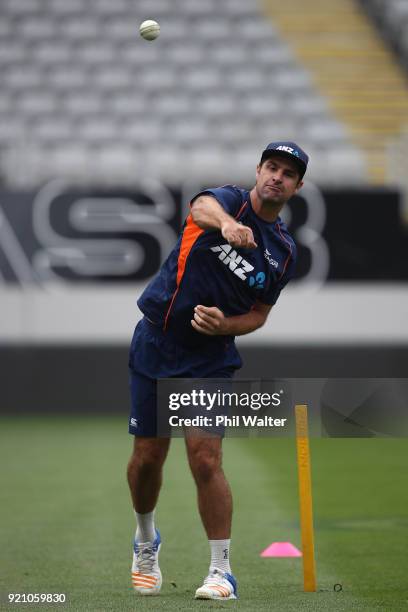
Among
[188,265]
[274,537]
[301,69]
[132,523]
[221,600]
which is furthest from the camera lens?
[301,69]

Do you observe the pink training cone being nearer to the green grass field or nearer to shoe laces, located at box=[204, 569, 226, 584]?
the green grass field

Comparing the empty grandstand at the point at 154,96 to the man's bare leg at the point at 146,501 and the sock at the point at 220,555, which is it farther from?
the sock at the point at 220,555

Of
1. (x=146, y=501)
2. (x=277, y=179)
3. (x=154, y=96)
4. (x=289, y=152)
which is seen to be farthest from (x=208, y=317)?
(x=154, y=96)

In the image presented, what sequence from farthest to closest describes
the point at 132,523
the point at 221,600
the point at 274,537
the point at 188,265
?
1. the point at 132,523
2. the point at 274,537
3. the point at 188,265
4. the point at 221,600

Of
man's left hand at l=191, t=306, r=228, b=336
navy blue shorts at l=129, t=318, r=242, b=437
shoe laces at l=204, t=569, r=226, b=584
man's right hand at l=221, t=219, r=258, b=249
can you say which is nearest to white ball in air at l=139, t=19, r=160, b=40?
navy blue shorts at l=129, t=318, r=242, b=437

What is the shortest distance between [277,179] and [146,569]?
193 cm

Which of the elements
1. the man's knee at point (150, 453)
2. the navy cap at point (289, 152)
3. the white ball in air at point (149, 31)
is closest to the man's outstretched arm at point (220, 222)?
the navy cap at point (289, 152)

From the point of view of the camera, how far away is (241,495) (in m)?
9.16

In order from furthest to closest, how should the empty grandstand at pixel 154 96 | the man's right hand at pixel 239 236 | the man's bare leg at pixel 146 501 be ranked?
1. the empty grandstand at pixel 154 96
2. the man's bare leg at pixel 146 501
3. the man's right hand at pixel 239 236

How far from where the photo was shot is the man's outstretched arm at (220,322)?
533 centimetres

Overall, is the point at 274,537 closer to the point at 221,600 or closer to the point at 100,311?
the point at 221,600

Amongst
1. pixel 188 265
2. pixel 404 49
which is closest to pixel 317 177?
pixel 404 49

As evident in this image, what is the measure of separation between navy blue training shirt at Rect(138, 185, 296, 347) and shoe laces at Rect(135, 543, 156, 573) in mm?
1005

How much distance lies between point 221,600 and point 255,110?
46.8ft
